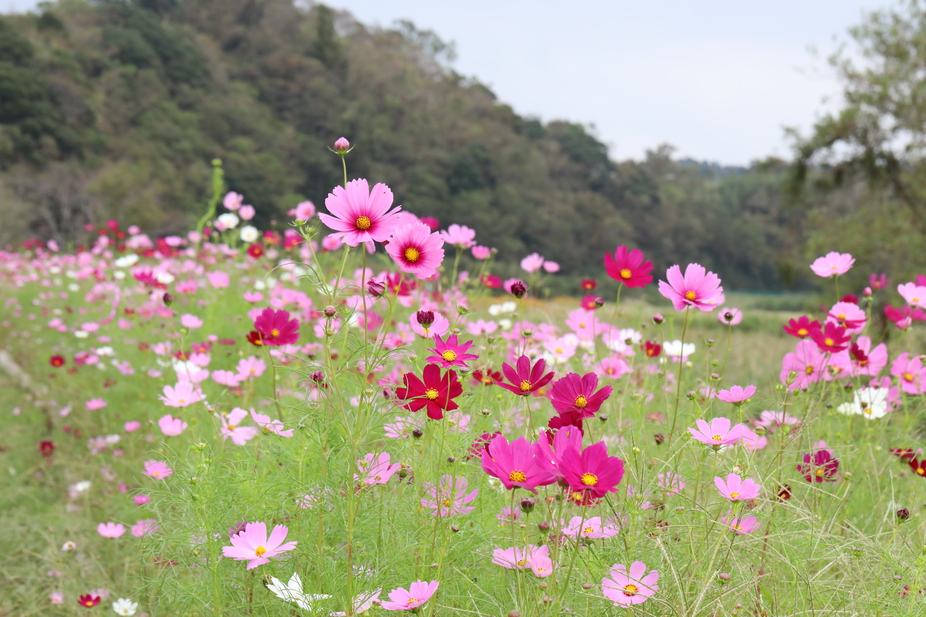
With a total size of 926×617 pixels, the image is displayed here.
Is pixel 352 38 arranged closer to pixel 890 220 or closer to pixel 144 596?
pixel 890 220

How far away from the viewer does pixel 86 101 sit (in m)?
20.3

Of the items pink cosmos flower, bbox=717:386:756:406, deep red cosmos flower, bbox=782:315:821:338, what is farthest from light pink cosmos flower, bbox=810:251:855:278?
pink cosmos flower, bbox=717:386:756:406

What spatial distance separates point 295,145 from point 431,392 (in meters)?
24.7

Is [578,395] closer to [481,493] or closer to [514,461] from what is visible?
[514,461]

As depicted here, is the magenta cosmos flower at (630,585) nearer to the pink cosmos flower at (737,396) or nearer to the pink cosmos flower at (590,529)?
the pink cosmos flower at (590,529)

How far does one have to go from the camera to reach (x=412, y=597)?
92 centimetres

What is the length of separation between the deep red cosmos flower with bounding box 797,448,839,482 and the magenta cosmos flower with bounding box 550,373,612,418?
590 mm

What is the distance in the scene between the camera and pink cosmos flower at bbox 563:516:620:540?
3.18 feet

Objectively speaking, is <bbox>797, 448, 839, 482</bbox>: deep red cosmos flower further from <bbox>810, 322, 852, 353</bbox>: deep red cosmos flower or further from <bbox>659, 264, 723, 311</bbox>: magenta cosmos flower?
<bbox>659, 264, 723, 311</bbox>: magenta cosmos flower

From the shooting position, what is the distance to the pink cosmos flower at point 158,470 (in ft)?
4.28

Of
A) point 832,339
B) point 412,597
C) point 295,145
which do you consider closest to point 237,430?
point 412,597

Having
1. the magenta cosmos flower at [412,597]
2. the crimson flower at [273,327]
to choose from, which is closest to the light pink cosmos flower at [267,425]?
the crimson flower at [273,327]

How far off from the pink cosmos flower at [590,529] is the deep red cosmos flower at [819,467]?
474 millimetres

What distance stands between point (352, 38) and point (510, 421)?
138 feet
